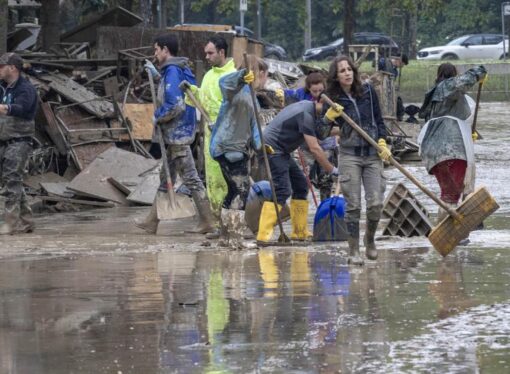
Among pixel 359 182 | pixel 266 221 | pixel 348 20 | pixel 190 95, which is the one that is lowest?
pixel 348 20

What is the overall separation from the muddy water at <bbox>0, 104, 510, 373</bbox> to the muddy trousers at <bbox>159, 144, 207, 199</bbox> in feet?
1.98

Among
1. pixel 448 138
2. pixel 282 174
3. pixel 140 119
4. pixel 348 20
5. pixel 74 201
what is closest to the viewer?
pixel 282 174

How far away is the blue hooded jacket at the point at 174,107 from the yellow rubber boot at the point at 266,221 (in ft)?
4.25

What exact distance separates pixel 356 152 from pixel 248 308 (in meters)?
2.63

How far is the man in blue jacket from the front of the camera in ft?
43.0

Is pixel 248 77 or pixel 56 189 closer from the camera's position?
pixel 248 77

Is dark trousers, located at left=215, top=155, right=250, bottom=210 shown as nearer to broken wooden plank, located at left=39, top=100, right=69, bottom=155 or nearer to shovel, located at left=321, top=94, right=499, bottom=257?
shovel, located at left=321, top=94, right=499, bottom=257

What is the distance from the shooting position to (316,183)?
15.0m

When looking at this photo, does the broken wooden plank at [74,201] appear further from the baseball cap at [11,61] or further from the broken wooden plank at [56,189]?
the baseball cap at [11,61]

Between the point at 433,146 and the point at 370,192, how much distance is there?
164cm

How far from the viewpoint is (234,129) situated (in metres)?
12.1

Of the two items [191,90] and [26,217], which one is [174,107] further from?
Result: [26,217]

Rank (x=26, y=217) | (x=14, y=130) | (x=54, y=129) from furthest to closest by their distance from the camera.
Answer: (x=54, y=129), (x=26, y=217), (x=14, y=130)

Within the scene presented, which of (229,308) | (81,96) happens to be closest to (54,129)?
(81,96)
